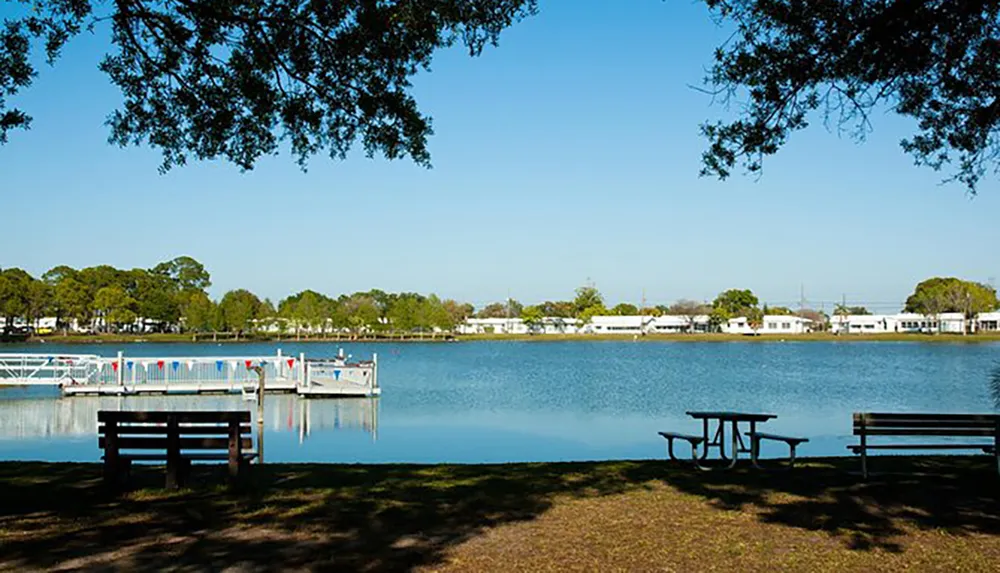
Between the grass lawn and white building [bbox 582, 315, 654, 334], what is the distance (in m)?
155

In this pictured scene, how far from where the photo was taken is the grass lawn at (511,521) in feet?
20.2

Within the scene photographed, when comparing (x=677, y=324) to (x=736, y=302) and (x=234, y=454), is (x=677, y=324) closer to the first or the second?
(x=736, y=302)

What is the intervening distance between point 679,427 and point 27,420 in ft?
56.0

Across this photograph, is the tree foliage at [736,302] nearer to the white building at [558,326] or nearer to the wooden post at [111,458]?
the white building at [558,326]

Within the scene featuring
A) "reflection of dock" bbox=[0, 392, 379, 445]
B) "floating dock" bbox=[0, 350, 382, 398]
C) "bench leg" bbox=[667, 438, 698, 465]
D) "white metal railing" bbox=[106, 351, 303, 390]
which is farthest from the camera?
"white metal railing" bbox=[106, 351, 303, 390]

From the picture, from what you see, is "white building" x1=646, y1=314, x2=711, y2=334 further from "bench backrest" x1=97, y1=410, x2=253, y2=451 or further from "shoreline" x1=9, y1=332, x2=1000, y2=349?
"bench backrest" x1=97, y1=410, x2=253, y2=451

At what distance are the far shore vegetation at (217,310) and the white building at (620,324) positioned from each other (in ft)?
13.6

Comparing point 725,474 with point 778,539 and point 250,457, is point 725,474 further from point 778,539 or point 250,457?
point 250,457

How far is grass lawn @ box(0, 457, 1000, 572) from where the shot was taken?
616 centimetres

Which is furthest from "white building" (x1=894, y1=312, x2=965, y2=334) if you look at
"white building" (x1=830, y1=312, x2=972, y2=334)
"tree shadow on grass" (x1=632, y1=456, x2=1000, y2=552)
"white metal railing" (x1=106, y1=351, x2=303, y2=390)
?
"tree shadow on grass" (x1=632, y1=456, x2=1000, y2=552)

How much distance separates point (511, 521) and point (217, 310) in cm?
11721

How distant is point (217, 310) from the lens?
388 feet

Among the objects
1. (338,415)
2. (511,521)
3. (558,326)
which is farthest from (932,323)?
(511,521)

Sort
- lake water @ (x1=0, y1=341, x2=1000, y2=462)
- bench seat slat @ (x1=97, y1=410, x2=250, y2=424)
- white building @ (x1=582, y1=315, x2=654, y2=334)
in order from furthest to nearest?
1. white building @ (x1=582, y1=315, x2=654, y2=334)
2. lake water @ (x1=0, y1=341, x2=1000, y2=462)
3. bench seat slat @ (x1=97, y1=410, x2=250, y2=424)
